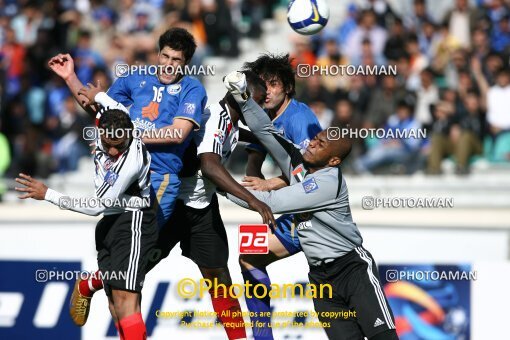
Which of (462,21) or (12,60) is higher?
(462,21)

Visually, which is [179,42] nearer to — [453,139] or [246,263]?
[246,263]

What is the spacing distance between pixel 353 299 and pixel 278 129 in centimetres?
156

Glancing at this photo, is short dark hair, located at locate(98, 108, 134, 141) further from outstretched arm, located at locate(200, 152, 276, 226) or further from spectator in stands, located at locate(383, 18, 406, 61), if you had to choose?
spectator in stands, located at locate(383, 18, 406, 61)

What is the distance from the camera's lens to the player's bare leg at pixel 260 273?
8383 millimetres

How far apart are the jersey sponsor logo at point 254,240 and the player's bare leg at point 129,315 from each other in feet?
3.85

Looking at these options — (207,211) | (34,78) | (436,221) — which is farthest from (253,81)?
(34,78)

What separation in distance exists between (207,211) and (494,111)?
598 cm

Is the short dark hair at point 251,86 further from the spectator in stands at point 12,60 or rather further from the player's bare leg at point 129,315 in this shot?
the spectator in stands at point 12,60

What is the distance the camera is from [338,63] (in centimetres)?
1422

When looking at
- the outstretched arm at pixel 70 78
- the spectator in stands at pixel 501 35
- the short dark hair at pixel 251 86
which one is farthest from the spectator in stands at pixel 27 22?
the short dark hair at pixel 251 86

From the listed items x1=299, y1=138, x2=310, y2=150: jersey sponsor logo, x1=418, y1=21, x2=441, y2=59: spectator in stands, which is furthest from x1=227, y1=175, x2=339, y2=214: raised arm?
x1=418, y1=21, x2=441, y2=59: spectator in stands

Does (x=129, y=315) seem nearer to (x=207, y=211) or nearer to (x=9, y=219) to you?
(x=207, y=211)

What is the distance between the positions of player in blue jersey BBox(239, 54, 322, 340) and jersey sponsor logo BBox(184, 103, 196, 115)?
0.74 meters

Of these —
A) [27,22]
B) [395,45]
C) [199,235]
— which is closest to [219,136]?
[199,235]
